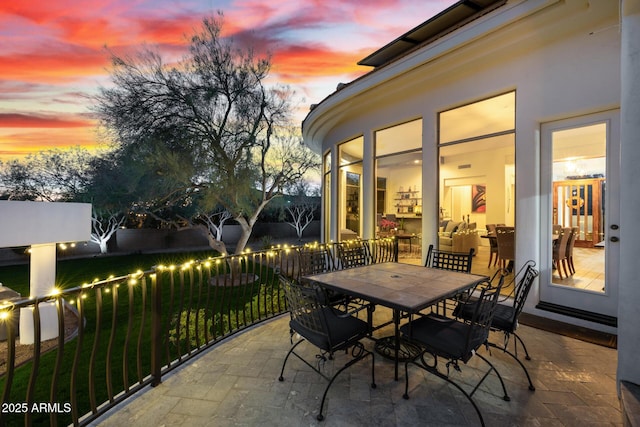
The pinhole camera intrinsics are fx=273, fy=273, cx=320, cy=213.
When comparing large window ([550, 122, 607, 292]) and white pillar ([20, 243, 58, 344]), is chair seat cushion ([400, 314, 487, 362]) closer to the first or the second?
large window ([550, 122, 607, 292])

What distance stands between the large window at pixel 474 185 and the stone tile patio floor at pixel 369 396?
12.3ft

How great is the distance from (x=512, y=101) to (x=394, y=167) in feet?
18.4

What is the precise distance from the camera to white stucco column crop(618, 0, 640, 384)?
1.83 meters

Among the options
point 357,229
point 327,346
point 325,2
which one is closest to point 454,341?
point 327,346

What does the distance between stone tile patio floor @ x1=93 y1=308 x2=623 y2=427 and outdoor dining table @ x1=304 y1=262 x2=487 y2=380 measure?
0.33 meters

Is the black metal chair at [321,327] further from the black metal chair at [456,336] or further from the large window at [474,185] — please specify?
the large window at [474,185]

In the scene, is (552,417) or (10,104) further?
(10,104)

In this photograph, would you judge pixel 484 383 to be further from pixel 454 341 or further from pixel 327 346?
pixel 327 346

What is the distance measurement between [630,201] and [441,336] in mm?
1586

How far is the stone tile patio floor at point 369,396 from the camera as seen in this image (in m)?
1.79

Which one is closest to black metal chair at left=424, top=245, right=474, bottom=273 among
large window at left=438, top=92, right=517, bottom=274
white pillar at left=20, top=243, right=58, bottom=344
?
large window at left=438, top=92, right=517, bottom=274

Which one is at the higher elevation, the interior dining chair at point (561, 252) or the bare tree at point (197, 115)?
the bare tree at point (197, 115)

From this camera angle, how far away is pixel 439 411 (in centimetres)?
186

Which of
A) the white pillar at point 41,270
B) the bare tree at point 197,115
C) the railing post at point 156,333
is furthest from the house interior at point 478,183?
the white pillar at point 41,270
